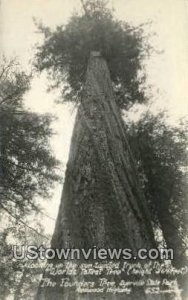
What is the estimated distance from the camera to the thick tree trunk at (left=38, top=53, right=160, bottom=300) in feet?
19.2

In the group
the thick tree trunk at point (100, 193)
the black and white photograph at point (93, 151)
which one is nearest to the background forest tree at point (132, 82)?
the black and white photograph at point (93, 151)

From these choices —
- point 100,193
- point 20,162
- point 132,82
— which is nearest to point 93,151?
point 100,193

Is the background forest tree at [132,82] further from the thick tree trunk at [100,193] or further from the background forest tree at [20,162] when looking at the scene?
the thick tree trunk at [100,193]

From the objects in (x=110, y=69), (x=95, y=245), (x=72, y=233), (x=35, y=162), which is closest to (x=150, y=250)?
(x=95, y=245)

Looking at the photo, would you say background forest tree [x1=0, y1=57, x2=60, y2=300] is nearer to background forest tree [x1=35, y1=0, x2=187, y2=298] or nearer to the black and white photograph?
the black and white photograph

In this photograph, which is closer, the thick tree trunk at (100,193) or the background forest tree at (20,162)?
the thick tree trunk at (100,193)

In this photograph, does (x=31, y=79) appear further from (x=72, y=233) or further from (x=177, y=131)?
(x=72, y=233)

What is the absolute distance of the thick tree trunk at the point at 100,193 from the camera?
5840 mm

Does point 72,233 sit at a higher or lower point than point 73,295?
higher

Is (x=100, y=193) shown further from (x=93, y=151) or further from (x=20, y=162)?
(x=20, y=162)

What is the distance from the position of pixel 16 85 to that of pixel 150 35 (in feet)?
9.95

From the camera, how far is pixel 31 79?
343 inches

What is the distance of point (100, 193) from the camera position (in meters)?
6.18

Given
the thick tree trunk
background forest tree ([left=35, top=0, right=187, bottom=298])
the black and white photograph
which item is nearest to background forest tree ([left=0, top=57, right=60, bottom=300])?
the black and white photograph
